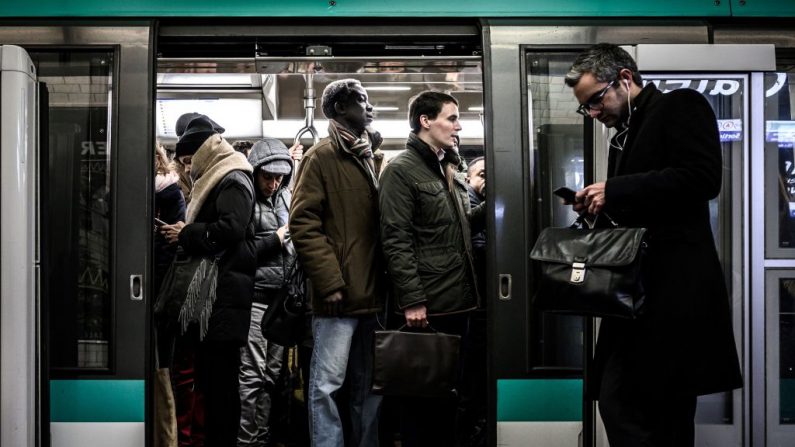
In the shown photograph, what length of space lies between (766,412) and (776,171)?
1032 millimetres

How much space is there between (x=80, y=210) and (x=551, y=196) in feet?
6.82

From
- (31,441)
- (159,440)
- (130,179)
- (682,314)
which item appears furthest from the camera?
(159,440)

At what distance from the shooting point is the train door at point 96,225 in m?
3.67

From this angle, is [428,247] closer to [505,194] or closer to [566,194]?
[505,194]

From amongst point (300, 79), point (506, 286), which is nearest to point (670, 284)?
point (506, 286)

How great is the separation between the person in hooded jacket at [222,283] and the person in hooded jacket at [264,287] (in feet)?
2.65

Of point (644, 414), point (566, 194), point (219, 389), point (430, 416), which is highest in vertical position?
point (566, 194)

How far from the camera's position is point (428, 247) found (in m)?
3.76

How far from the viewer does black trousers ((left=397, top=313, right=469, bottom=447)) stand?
3.77 meters

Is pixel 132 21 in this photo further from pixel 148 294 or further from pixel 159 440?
pixel 159 440

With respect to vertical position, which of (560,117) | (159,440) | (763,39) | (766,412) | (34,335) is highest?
(763,39)

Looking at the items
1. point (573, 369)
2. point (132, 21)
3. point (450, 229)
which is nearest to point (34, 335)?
point (132, 21)

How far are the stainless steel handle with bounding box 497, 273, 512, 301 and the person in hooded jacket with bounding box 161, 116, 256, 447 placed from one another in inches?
45.9

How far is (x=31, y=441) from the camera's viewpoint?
3.46 metres
